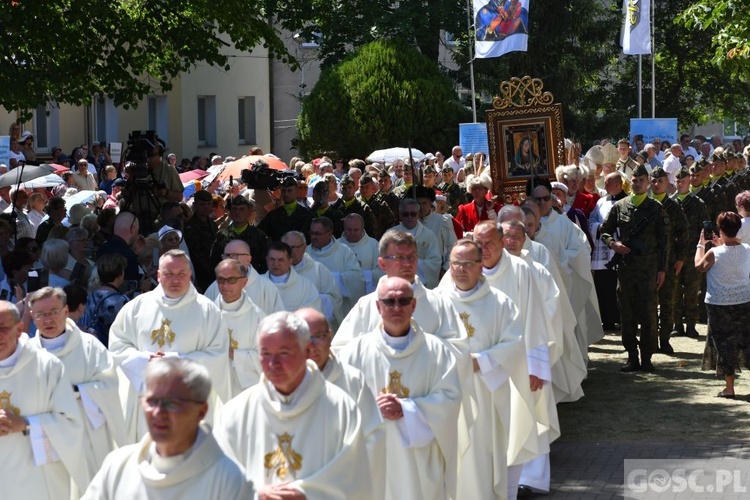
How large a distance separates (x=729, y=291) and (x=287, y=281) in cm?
424

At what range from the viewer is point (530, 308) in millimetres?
9547

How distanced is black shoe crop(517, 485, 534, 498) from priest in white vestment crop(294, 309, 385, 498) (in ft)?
12.0

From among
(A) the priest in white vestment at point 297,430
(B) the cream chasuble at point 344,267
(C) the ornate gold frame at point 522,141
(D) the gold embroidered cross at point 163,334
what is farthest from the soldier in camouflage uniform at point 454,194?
(A) the priest in white vestment at point 297,430

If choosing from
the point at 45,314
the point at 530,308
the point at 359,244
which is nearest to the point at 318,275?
the point at 359,244

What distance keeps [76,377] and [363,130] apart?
21.7 m

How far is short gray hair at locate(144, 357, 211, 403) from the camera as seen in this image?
4387mm

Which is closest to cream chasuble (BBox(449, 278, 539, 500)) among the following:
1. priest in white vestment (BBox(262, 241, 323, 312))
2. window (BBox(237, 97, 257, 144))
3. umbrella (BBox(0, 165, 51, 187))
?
priest in white vestment (BBox(262, 241, 323, 312))

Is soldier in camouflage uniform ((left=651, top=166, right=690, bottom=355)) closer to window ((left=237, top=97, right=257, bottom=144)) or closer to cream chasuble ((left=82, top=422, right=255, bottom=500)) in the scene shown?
cream chasuble ((left=82, top=422, right=255, bottom=500))

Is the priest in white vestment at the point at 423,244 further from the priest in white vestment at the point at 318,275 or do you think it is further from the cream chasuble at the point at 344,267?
the priest in white vestment at the point at 318,275

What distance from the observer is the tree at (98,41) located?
13203 millimetres

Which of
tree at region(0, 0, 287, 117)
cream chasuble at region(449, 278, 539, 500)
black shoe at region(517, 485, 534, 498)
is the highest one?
tree at region(0, 0, 287, 117)

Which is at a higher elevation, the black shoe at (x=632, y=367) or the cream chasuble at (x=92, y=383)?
the cream chasuble at (x=92, y=383)

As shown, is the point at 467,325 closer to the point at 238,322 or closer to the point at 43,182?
the point at 238,322

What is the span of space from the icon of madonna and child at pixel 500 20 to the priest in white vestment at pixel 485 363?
49.3ft
